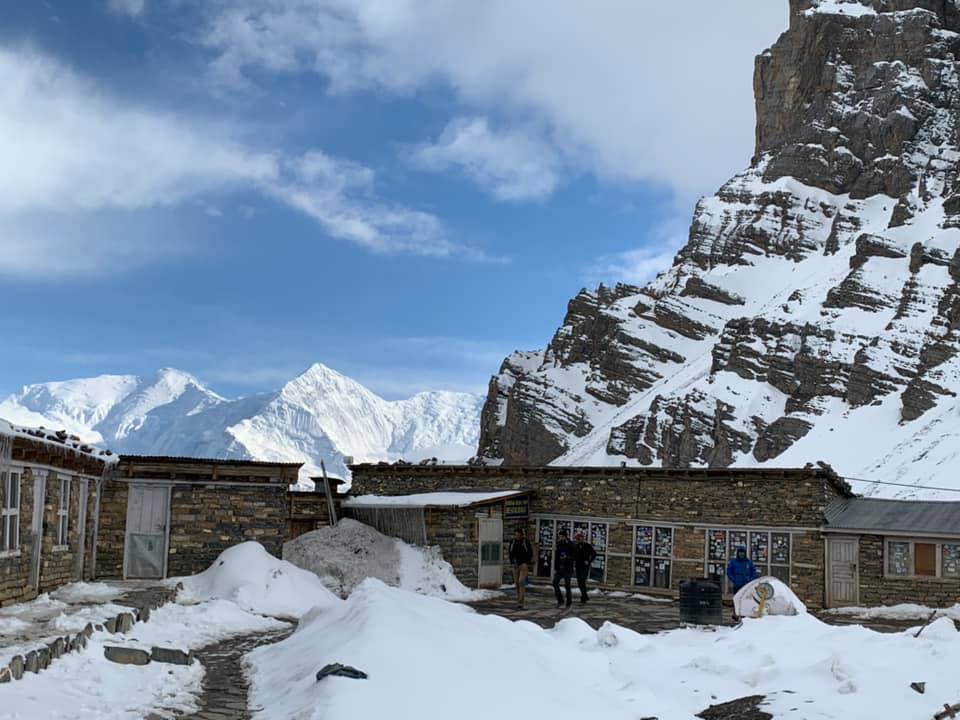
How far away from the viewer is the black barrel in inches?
752

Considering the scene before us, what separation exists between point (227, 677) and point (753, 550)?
16535 millimetres

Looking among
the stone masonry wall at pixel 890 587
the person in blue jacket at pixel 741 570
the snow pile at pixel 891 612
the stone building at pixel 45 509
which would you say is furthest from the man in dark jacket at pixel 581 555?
the stone building at pixel 45 509

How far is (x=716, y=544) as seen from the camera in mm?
26188

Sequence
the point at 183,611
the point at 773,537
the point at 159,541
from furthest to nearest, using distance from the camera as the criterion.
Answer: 1. the point at 773,537
2. the point at 159,541
3. the point at 183,611

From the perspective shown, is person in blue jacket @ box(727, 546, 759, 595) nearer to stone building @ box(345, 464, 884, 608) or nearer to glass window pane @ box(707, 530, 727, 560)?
stone building @ box(345, 464, 884, 608)

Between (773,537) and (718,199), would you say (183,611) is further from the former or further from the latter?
(718,199)

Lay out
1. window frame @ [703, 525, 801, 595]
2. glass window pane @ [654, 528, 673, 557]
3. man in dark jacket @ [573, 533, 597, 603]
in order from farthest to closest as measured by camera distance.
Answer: glass window pane @ [654, 528, 673, 557]
window frame @ [703, 525, 801, 595]
man in dark jacket @ [573, 533, 597, 603]

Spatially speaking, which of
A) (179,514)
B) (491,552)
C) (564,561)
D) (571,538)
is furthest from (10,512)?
(571,538)

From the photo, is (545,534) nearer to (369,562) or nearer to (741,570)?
(369,562)

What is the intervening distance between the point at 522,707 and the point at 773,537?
1691cm

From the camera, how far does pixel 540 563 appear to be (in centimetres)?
2895

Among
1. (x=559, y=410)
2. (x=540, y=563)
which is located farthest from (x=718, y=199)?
(x=540, y=563)

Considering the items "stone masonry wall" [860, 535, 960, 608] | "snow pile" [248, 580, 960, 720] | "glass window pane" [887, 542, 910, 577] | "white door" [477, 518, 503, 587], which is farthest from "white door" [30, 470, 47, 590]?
"glass window pane" [887, 542, 910, 577]

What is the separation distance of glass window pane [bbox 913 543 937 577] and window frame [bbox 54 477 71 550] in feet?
63.3
